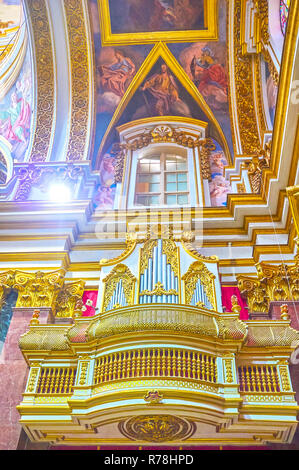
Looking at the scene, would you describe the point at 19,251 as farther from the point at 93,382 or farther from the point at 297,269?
the point at 297,269

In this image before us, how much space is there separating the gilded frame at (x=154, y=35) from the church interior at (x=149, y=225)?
0.04 meters

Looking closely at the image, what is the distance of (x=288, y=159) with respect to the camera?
890cm

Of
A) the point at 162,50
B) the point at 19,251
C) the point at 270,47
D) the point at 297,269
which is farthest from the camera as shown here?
the point at 162,50

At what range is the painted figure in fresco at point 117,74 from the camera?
45.2 feet

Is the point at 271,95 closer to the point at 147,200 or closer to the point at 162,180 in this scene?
the point at 162,180

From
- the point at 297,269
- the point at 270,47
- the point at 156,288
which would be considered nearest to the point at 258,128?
the point at 270,47

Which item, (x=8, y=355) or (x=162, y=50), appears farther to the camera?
(x=162, y=50)

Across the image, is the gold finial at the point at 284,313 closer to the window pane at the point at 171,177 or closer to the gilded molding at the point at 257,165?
the gilded molding at the point at 257,165

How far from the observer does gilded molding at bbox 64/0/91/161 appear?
513 inches

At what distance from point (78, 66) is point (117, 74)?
3.61ft

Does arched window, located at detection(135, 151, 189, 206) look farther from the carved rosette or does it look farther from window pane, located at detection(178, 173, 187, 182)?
the carved rosette

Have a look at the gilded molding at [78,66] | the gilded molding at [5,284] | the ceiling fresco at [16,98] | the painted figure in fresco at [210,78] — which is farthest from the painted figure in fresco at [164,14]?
the gilded molding at [5,284]

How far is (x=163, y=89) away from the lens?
45.5 ft
